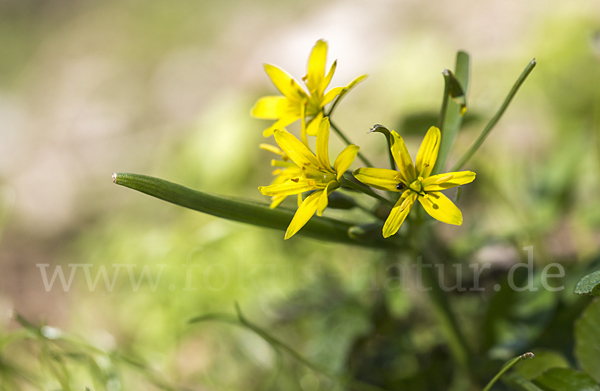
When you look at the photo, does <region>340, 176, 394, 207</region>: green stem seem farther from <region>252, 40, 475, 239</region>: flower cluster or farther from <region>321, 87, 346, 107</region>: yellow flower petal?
<region>321, 87, 346, 107</region>: yellow flower petal

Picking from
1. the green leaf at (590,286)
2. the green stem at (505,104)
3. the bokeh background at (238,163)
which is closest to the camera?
the green leaf at (590,286)

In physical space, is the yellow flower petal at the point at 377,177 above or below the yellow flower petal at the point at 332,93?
below

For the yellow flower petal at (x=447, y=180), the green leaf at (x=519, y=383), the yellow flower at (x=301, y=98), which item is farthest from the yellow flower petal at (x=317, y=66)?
the green leaf at (x=519, y=383)

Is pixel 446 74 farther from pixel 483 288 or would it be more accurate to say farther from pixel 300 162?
pixel 483 288

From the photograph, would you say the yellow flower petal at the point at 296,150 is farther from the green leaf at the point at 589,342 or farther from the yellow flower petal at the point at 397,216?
the green leaf at the point at 589,342

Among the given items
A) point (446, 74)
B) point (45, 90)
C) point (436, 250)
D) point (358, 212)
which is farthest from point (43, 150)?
point (446, 74)

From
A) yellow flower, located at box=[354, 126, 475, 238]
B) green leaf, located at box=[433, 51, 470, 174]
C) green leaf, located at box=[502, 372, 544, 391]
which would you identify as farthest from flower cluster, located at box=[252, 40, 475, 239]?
green leaf, located at box=[502, 372, 544, 391]

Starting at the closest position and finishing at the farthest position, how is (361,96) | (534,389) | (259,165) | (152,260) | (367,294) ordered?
1. (534,389)
2. (367,294)
3. (152,260)
4. (259,165)
5. (361,96)
